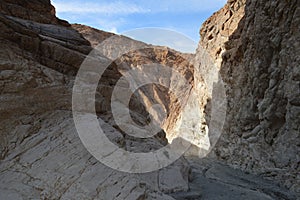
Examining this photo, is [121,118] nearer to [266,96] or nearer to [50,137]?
[50,137]

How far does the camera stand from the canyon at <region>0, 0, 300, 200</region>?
327 cm

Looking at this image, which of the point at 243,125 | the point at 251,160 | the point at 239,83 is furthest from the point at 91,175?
the point at 239,83

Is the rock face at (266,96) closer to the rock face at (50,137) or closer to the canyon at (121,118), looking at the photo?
the canyon at (121,118)

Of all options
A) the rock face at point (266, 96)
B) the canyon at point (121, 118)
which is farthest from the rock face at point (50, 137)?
the rock face at point (266, 96)

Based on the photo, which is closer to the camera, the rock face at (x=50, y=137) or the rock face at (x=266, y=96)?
the rock face at (x=50, y=137)

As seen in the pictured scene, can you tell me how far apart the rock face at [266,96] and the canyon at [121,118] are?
3 cm

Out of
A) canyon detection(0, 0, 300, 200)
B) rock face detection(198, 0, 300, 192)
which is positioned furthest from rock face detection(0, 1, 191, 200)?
rock face detection(198, 0, 300, 192)

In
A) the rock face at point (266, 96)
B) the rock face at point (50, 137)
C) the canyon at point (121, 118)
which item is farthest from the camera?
the rock face at point (266, 96)

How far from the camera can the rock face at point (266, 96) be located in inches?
217

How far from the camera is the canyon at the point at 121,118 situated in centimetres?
327

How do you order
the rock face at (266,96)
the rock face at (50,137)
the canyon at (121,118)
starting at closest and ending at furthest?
1. the rock face at (50,137)
2. the canyon at (121,118)
3. the rock face at (266,96)

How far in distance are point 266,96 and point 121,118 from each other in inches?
175

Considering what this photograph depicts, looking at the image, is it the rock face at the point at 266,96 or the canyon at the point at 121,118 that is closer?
the canyon at the point at 121,118

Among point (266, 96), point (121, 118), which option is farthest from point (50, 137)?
point (266, 96)
